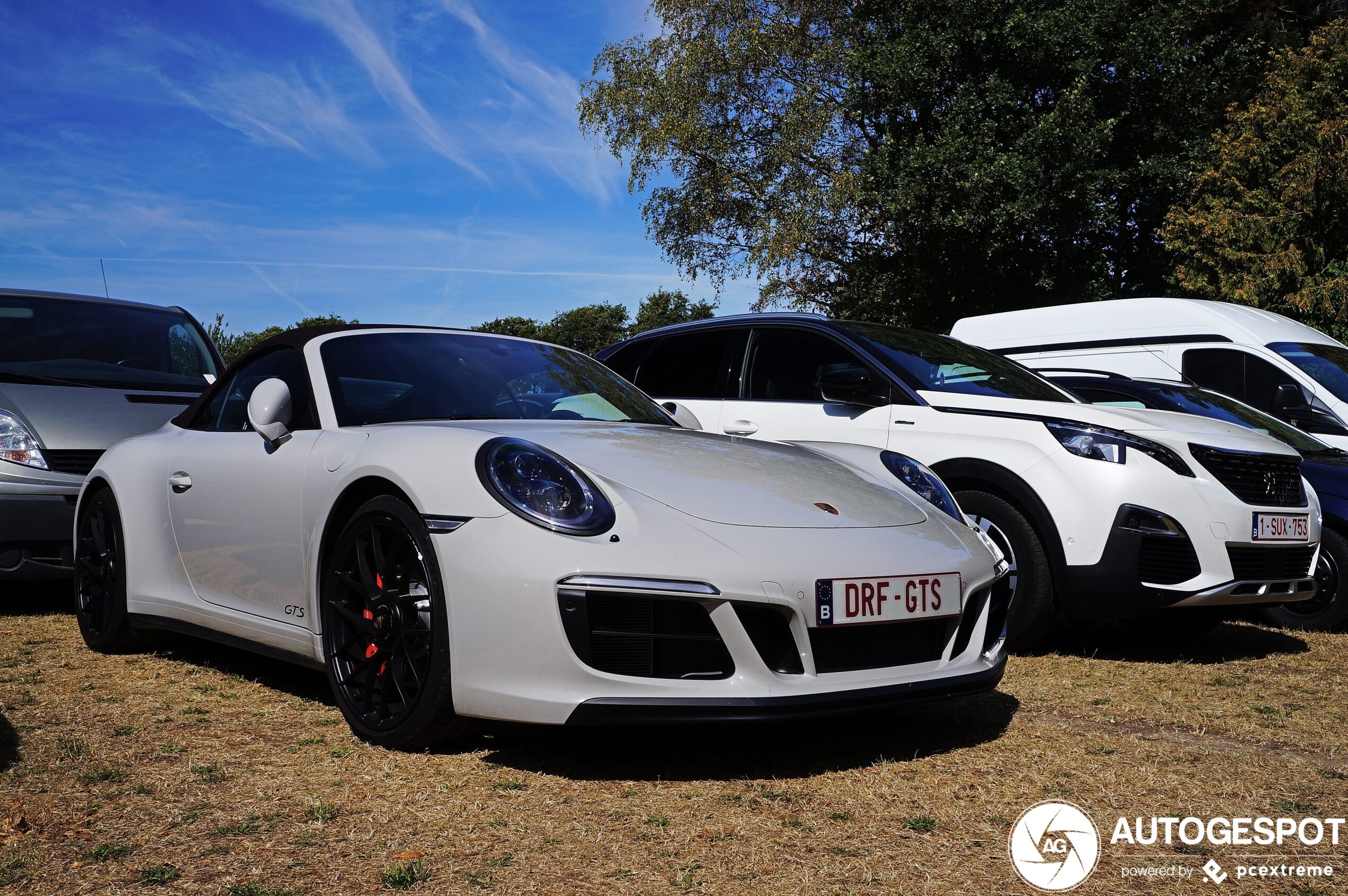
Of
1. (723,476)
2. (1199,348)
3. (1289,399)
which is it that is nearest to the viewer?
(723,476)

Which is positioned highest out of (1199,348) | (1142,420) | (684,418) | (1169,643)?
(1199,348)

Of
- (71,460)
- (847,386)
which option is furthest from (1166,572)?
(71,460)

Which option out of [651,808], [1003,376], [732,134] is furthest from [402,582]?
[732,134]

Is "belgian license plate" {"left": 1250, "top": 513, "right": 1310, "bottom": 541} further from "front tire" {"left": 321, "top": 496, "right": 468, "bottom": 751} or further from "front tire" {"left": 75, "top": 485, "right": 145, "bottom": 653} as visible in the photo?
"front tire" {"left": 75, "top": 485, "right": 145, "bottom": 653}

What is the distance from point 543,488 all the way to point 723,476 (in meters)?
0.62

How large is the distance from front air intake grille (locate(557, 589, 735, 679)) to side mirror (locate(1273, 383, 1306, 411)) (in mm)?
6880

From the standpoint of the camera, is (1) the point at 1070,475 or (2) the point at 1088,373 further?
(2) the point at 1088,373

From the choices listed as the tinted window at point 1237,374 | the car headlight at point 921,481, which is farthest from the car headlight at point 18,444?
the tinted window at point 1237,374

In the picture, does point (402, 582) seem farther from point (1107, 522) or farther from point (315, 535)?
point (1107, 522)

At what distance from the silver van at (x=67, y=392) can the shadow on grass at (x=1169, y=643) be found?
515cm

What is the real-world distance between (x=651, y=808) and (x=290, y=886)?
0.96m

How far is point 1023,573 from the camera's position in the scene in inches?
216

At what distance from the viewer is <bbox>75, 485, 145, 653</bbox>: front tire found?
17.0ft

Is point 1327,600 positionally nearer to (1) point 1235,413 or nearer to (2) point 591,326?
(1) point 1235,413
